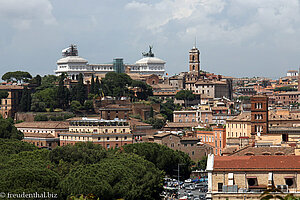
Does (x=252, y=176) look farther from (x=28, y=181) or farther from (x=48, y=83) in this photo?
(x=48, y=83)

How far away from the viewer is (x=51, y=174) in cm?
6119

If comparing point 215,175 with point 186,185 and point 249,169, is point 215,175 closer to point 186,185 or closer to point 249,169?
point 249,169

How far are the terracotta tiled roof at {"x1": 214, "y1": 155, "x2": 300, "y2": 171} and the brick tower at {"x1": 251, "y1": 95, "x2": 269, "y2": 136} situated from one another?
1700 inches

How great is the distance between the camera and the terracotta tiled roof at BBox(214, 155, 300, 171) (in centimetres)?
4728

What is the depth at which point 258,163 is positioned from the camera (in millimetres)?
48062

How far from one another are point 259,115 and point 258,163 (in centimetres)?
4661

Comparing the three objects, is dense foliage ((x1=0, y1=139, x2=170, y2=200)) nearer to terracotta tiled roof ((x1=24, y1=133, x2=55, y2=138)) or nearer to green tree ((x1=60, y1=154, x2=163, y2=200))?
green tree ((x1=60, y1=154, x2=163, y2=200))

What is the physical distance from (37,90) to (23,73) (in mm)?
14569

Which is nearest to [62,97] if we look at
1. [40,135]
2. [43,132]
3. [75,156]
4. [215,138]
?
[43,132]

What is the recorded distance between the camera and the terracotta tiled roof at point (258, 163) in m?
47.3

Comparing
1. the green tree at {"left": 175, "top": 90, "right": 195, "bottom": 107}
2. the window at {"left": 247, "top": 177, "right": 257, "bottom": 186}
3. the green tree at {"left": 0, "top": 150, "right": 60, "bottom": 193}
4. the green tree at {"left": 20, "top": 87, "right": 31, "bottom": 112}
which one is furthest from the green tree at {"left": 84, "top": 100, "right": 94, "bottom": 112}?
the window at {"left": 247, "top": 177, "right": 257, "bottom": 186}

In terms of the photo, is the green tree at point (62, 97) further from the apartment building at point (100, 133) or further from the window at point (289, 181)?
the window at point (289, 181)

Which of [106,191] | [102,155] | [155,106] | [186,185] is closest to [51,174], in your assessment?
[106,191]

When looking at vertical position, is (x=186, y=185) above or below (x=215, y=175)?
below
